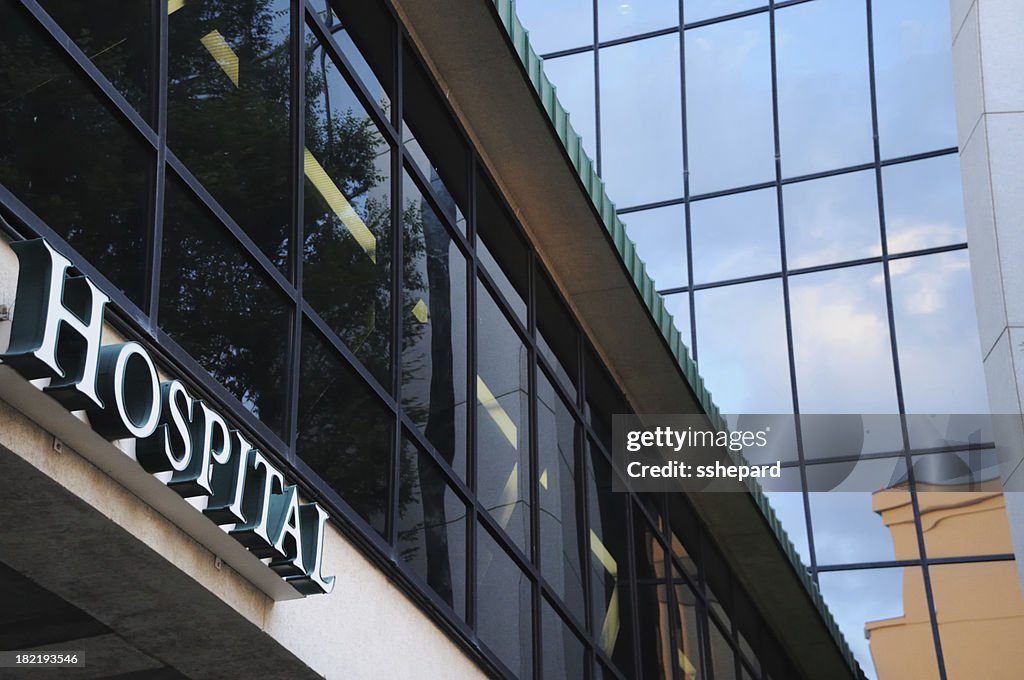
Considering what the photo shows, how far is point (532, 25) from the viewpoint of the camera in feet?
116

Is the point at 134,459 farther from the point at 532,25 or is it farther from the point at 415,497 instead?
the point at 532,25


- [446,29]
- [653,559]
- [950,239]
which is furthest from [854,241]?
[446,29]

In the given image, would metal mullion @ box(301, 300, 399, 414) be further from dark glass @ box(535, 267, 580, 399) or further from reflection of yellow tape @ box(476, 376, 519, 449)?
dark glass @ box(535, 267, 580, 399)

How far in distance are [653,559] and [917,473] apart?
15097 millimetres

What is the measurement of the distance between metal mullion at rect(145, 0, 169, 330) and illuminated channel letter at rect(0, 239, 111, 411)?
97 centimetres

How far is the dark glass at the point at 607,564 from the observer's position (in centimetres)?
1419

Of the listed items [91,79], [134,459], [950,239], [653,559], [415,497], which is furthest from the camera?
[950,239]

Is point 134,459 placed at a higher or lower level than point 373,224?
lower

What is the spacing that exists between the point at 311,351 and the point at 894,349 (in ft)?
77.4

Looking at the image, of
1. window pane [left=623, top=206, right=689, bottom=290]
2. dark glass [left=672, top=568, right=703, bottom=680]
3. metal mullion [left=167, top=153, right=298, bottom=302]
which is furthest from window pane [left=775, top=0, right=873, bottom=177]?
metal mullion [left=167, top=153, right=298, bottom=302]

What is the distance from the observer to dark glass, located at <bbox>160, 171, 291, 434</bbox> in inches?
304

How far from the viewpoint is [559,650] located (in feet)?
41.8

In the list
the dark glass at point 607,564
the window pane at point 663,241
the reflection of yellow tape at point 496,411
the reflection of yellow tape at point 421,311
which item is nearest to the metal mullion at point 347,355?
the reflection of yellow tape at point 421,311
